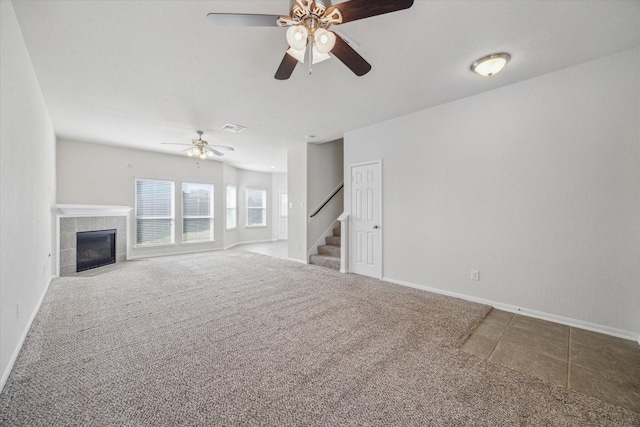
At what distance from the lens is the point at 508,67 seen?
2605 millimetres

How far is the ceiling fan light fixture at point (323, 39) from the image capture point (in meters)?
1.63

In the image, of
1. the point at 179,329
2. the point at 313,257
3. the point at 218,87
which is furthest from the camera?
the point at 313,257

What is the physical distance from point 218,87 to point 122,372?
9.65ft

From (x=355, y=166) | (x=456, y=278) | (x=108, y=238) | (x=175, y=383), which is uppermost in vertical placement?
(x=355, y=166)

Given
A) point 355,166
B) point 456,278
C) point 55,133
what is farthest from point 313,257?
point 55,133

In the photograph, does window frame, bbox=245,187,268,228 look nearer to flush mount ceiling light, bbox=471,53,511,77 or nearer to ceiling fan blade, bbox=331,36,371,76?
ceiling fan blade, bbox=331,36,371,76

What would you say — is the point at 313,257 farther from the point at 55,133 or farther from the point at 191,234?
the point at 55,133

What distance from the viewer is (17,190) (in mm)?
2145

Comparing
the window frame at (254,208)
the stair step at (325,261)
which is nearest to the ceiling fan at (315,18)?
the stair step at (325,261)

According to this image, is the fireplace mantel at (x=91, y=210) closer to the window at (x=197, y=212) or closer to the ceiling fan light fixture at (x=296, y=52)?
the window at (x=197, y=212)

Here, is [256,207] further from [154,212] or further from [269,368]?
[269,368]

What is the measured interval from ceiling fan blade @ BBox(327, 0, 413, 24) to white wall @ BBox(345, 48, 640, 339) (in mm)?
2367

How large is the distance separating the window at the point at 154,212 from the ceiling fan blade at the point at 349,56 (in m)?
6.33

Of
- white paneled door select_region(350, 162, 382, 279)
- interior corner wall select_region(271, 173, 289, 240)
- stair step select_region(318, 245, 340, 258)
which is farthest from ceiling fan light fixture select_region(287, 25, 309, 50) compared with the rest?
interior corner wall select_region(271, 173, 289, 240)
